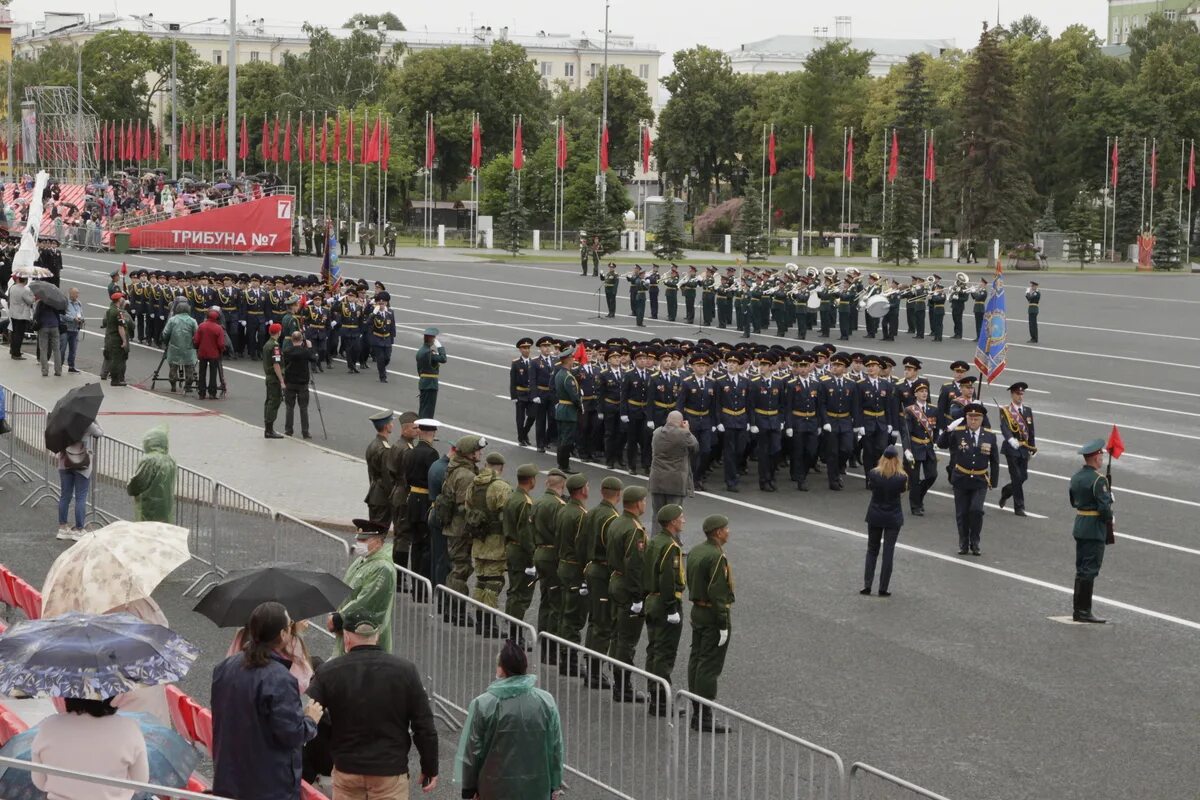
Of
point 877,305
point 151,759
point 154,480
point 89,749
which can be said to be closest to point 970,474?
point 154,480

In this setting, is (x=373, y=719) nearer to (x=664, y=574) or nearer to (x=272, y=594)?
(x=272, y=594)

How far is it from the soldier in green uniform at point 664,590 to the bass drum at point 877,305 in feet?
90.3

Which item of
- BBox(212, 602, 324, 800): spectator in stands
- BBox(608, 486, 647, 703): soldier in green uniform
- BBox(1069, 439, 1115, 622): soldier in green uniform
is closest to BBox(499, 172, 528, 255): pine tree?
BBox(1069, 439, 1115, 622): soldier in green uniform

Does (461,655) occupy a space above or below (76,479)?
below

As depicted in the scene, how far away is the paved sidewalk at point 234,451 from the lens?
1902 cm

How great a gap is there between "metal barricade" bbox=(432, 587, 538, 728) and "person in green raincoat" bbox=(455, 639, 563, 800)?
2619 millimetres

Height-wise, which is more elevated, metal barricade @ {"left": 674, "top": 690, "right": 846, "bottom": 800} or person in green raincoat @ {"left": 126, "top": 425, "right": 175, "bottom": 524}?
person in green raincoat @ {"left": 126, "top": 425, "right": 175, "bottom": 524}

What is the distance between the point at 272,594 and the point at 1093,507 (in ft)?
27.5

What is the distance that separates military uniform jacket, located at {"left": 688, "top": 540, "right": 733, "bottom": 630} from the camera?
1151 cm

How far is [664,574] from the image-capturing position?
11.8m

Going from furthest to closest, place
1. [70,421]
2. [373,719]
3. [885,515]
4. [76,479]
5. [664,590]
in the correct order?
[76,479] < [70,421] < [885,515] < [664,590] < [373,719]

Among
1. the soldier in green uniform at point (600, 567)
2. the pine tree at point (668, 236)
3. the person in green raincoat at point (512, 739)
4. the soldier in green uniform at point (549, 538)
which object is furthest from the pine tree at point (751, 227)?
the person in green raincoat at point (512, 739)

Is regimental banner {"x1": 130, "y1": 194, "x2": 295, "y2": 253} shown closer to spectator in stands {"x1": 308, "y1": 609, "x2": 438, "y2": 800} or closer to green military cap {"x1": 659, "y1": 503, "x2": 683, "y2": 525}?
green military cap {"x1": 659, "y1": 503, "x2": 683, "y2": 525}

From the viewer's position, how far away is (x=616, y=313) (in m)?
44.3
